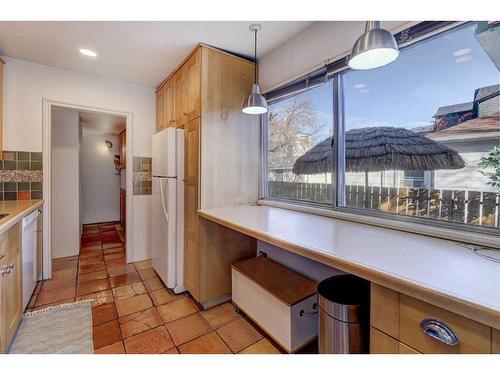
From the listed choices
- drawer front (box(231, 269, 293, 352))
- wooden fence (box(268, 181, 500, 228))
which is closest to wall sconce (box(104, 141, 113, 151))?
drawer front (box(231, 269, 293, 352))

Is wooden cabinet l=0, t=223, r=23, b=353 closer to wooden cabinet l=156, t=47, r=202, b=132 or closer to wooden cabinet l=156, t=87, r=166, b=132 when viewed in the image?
wooden cabinet l=156, t=47, r=202, b=132

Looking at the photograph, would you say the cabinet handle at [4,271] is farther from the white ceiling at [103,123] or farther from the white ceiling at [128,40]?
the white ceiling at [103,123]

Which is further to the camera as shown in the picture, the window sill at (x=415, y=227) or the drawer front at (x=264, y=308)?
the drawer front at (x=264, y=308)

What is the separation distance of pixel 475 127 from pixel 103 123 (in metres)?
5.02

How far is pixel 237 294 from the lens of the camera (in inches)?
79.0

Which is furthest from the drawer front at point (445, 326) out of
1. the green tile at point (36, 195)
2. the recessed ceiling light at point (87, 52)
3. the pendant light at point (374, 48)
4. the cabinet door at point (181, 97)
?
the green tile at point (36, 195)

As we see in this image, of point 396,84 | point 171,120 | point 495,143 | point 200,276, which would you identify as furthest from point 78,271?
point 495,143

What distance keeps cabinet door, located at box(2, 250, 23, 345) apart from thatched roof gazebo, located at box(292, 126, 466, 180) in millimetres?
2266

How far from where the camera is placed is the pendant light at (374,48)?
3.32ft

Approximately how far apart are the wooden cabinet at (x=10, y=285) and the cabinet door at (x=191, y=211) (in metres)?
1.23

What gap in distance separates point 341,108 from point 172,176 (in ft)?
5.29

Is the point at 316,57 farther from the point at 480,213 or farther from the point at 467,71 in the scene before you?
the point at 480,213

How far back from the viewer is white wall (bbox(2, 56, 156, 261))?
2.55 meters

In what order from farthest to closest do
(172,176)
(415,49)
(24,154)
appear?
(24,154)
(172,176)
(415,49)
